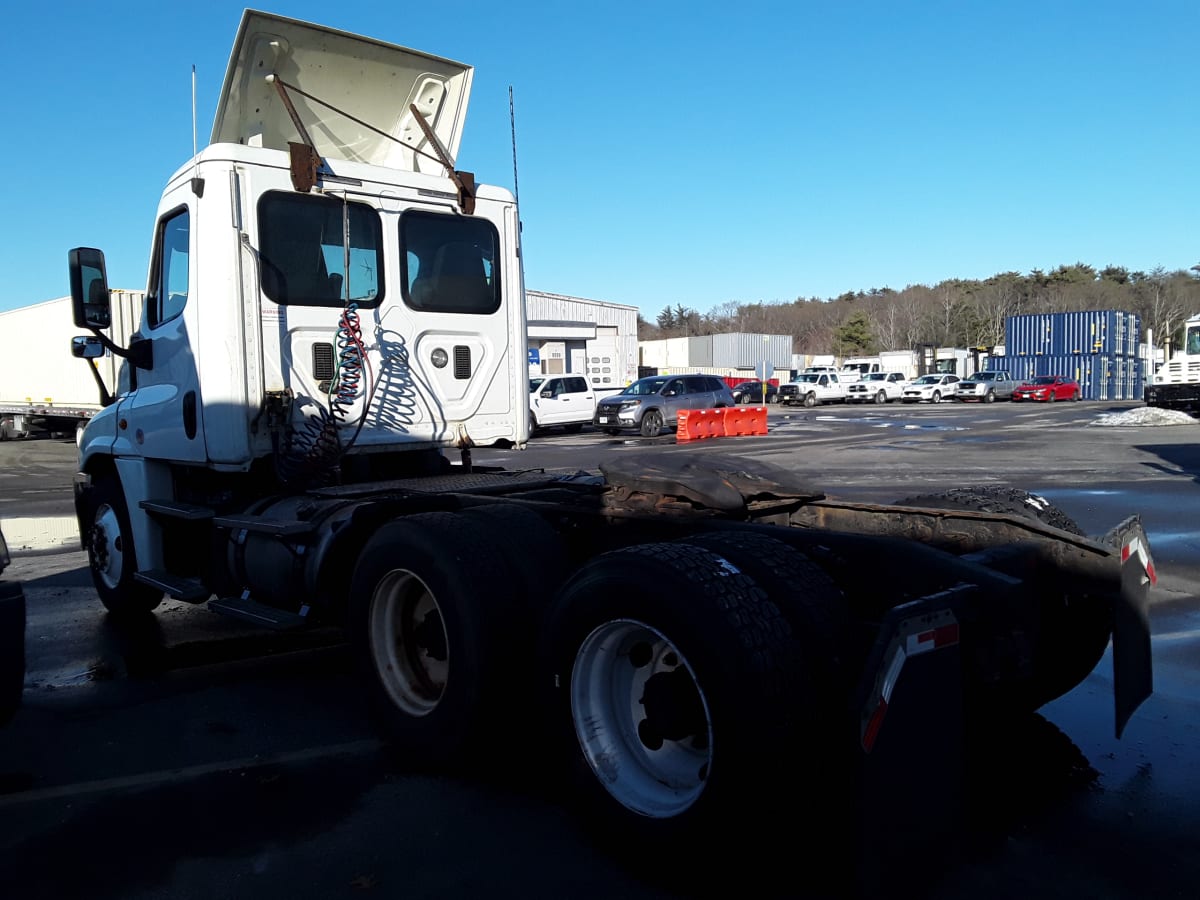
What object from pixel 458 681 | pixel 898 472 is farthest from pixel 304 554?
pixel 898 472

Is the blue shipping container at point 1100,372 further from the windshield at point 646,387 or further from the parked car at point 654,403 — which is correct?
the windshield at point 646,387

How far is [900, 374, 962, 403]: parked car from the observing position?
52375 mm

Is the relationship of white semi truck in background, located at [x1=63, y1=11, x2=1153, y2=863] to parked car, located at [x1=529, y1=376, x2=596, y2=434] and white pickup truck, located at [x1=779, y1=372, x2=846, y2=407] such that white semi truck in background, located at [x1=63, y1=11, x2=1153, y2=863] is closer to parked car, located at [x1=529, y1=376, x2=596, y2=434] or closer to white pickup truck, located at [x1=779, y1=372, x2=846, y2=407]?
parked car, located at [x1=529, y1=376, x2=596, y2=434]

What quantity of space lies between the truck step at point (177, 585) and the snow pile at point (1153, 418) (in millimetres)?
28077

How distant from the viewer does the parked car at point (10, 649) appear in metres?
3.83

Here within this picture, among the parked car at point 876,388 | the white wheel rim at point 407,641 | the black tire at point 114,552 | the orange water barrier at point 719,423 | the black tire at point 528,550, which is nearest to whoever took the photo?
the black tire at point 528,550

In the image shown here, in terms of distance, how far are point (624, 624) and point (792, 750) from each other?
28.1 inches

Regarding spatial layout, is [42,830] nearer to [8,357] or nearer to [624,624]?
[624,624]

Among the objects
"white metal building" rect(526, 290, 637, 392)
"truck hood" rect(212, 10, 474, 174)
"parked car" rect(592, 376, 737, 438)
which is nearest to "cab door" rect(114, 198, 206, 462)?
"truck hood" rect(212, 10, 474, 174)

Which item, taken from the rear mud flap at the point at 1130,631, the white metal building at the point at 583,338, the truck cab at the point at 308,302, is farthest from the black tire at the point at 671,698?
the white metal building at the point at 583,338

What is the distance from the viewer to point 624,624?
10.6ft

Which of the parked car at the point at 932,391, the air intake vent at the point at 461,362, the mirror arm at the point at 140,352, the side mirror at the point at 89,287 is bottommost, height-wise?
the parked car at the point at 932,391

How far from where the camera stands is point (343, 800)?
3.84 metres

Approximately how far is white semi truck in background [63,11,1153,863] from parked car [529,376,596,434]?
74.4 ft
